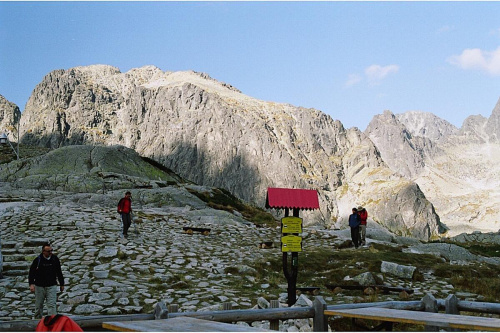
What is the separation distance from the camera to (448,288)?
17016 millimetres

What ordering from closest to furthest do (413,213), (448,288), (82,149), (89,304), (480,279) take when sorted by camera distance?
(89,304), (448,288), (480,279), (82,149), (413,213)

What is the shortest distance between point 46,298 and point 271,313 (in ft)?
21.7

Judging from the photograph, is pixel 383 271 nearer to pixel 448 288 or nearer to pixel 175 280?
pixel 448 288

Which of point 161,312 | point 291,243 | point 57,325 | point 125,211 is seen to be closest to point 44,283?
point 161,312

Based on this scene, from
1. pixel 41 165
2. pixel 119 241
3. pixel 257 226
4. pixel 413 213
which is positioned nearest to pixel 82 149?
pixel 41 165

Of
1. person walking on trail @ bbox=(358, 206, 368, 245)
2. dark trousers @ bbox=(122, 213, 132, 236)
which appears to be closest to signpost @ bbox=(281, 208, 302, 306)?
dark trousers @ bbox=(122, 213, 132, 236)

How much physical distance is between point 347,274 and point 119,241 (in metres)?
10.1

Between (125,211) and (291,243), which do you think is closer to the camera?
(291,243)

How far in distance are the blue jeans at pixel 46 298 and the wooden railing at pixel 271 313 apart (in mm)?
4448

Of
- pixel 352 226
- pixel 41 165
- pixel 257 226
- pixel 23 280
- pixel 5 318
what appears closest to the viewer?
pixel 5 318

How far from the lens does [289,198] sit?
576 inches

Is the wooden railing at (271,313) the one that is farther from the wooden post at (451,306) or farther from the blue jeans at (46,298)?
the blue jeans at (46,298)

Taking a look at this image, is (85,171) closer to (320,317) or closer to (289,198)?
(289,198)

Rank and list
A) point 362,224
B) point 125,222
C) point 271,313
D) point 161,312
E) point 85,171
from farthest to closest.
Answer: point 85,171 → point 362,224 → point 125,222 → point 271,313 → point 161,312
